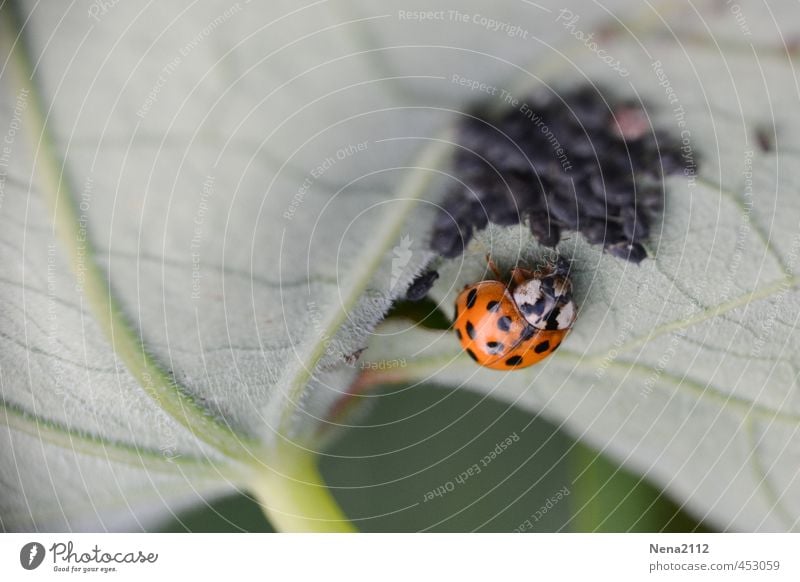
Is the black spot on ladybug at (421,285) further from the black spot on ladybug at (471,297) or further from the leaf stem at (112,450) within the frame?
the leaf stem at (112,450)

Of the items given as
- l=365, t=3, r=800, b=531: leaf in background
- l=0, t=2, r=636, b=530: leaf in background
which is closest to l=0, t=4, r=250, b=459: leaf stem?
l=0, t=2, r=636, b=530: leaf in background

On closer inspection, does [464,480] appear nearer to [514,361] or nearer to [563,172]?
[514,361]

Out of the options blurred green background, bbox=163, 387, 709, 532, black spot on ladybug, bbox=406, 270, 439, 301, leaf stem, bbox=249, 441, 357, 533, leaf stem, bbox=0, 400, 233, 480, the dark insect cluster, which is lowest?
leaf stem, bbox=0, 400, 233, 480

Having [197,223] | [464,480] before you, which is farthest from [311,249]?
[464,480]

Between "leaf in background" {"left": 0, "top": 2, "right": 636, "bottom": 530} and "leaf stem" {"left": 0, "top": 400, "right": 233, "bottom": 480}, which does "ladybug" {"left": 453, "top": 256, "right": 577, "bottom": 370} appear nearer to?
"leaf in background" {"left": 0, "top": 2, "right": 636, "bottom": 530}
